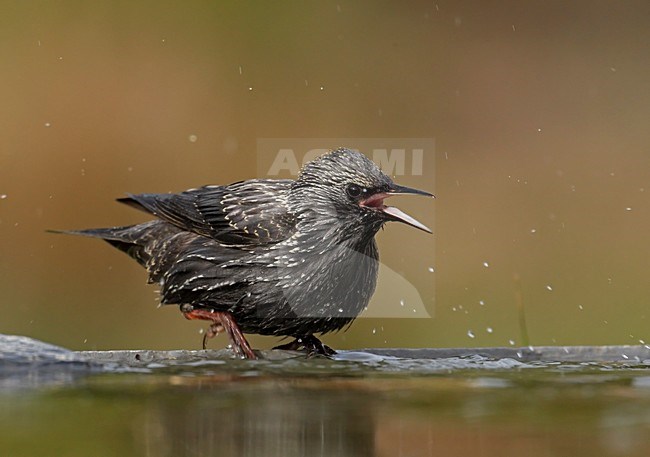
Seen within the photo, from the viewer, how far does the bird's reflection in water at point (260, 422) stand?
8.16 ft

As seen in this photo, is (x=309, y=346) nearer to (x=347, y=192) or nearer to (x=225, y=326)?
(x=225, y=326)

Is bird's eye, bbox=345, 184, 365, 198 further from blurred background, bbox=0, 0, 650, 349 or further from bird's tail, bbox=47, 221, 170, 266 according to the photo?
blurred background, bbox=0, 0, 650, 349

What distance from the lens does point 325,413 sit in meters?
2.80

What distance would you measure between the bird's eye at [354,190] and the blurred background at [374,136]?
227 cm

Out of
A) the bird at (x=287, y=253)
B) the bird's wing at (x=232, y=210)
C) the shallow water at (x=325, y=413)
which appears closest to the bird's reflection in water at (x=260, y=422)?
the shallow water at (x=325, y=413)

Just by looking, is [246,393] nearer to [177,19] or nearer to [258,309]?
[258,309]

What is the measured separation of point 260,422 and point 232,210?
2.13m

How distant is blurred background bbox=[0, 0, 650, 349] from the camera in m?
7.18

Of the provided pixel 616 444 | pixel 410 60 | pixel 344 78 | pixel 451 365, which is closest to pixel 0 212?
pixel 344 78

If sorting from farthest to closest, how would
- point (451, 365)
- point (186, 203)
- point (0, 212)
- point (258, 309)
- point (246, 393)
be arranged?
point (0, 212)
point (186, 203)
point (258, 309)
point (451, 365)
point (246, 393)

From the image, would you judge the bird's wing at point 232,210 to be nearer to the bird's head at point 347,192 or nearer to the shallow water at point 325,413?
the bird's head at point 347,192

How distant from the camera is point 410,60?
8.35 m

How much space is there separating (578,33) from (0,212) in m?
4.11

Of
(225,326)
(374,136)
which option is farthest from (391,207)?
(374,136)
